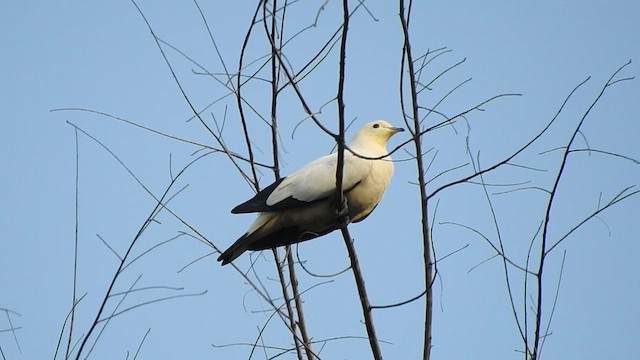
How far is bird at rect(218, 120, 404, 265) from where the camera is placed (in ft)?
15.2

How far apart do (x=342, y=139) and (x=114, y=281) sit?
37.8 inches

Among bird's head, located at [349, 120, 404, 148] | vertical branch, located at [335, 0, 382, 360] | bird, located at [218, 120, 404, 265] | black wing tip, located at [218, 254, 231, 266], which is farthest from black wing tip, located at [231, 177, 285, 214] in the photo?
bird's head, located at [349, 120, 404, 148]

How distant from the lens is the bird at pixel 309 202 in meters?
4.64

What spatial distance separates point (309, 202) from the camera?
4648mm

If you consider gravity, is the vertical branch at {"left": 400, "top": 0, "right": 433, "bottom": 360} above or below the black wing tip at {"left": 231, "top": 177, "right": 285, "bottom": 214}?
below

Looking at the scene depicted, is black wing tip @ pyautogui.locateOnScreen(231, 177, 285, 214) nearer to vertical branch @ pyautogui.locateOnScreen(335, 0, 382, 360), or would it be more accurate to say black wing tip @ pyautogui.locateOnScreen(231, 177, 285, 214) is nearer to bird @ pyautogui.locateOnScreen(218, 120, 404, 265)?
bird @ pyautogui.locateOnScreen(218, 120, 404, 265)

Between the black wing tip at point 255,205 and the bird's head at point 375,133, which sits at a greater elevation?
the bird's head at point 375,133

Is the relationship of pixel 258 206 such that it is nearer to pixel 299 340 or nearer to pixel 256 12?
pixel 299 340

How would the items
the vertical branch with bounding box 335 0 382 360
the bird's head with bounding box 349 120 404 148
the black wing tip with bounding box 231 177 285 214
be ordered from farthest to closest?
1. the bird's head with bounding box 349 120 404 148
2. the black wing tip with bounding box 231 177 285 214
3. the vertical branch with bounding box 335 0 382 360

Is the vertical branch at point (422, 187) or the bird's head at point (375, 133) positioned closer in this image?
the vertical branch at point (422, 187)

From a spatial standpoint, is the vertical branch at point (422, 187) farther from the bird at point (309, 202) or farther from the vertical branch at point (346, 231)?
the bird at point (309, 202)

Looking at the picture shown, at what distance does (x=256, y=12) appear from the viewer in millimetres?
3232

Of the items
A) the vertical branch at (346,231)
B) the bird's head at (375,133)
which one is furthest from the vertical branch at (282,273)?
the bird's head at (375,133)

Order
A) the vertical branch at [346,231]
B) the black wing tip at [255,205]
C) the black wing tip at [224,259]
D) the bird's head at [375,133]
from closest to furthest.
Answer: the vertical branch at [346,231]
the black wing tip at [224,259]
the black wing tip at [255,205]
the bird's head at [375,133]
